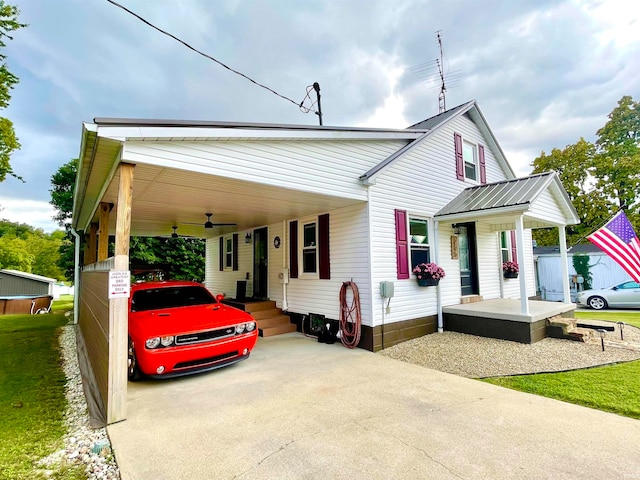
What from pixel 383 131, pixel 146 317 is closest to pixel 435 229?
pixel 383 131

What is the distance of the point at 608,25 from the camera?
8438mm

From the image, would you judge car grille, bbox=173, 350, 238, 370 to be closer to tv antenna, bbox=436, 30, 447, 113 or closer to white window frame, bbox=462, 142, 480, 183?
white window frame, bbox=462, 142, 480, 183

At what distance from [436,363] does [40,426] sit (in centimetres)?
521

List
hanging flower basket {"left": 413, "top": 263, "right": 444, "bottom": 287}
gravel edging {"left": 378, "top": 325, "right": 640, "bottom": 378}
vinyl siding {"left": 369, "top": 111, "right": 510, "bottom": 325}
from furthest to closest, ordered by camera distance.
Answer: hanging flower basket {"left": 413, "top": 263, "right": 444, "bottom": 287}
vinyl siding {"left": 369, "top": 111, "right": 510, "bottom": 325}
gravel edging {"left": 378, "top": 325, "right": 640, "bottom": 378}

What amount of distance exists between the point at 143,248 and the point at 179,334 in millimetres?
15181

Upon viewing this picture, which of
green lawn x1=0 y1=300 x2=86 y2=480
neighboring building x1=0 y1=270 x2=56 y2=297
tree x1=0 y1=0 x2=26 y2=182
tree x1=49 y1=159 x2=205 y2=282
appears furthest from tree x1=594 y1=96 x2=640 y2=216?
neighboring building x1=0 y1=270 x2=56 y2=297

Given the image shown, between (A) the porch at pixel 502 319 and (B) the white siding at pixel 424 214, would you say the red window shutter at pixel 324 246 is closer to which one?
(B) the white siding at pixel 424 214

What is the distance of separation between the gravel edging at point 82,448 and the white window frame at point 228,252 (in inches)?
288

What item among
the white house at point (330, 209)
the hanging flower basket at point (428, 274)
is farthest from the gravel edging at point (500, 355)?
the hanging flower basket at point (428, 274)

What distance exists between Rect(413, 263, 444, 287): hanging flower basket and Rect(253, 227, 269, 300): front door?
448 cm

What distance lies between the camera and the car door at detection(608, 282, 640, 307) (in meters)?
11.6

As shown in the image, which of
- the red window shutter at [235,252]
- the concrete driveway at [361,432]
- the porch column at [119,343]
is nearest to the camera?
the concrete driveway at [361,432]

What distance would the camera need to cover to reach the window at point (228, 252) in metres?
11.4

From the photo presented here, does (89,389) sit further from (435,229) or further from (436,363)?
(435,229)
